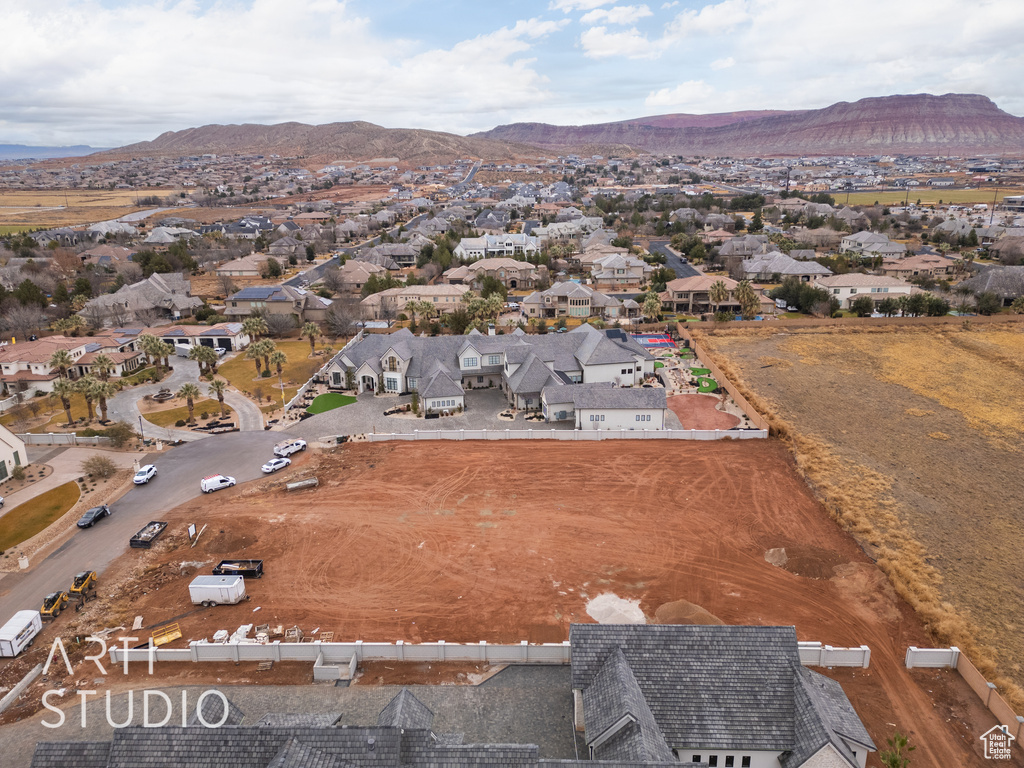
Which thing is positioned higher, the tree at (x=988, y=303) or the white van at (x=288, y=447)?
A: the tree at (x=988, y=303)

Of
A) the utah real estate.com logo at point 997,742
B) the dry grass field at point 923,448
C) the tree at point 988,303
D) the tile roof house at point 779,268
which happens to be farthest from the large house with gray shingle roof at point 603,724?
the tile roof house at point 779,268

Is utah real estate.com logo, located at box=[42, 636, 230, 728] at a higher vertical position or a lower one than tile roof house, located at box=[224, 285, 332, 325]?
lower

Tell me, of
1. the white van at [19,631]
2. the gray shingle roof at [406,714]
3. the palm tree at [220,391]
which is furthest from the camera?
the palm tree at [220,391]

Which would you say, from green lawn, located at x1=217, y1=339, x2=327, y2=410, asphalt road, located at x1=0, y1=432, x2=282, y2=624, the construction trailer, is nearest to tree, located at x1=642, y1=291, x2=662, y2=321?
green lawn, located at x1=217, y1=339, x2=327, y2=410

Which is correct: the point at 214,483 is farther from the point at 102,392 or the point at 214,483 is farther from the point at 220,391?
the point at 102,392

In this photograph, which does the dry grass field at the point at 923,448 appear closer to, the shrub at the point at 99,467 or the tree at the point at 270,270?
the shrub at the point at 99,467

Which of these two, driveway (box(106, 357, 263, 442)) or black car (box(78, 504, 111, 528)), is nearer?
black car (box(78, 504, 111, 528))

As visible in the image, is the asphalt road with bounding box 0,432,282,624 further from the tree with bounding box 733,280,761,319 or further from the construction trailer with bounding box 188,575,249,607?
the tree with bounding box 733,280,761,319

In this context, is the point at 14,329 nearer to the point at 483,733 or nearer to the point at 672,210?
the point at 483,733
